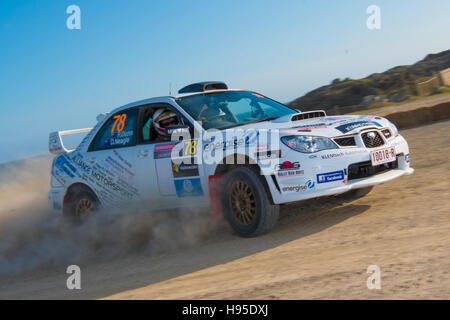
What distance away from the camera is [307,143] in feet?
17.1

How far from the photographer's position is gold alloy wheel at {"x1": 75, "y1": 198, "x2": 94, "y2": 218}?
720 centimetres

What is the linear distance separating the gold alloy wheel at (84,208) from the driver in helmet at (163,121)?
1.62 meters

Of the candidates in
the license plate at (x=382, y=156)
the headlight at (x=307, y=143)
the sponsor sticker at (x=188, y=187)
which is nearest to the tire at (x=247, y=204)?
the sponsor sticker at (x=188, y=187)

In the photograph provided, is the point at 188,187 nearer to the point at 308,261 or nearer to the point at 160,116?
the point at 160,116

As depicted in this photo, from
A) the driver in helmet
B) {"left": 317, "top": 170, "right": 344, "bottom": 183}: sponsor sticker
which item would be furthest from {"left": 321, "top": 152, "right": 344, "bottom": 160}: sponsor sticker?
the driver in helmet

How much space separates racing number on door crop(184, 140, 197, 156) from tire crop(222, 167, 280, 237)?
56 cm

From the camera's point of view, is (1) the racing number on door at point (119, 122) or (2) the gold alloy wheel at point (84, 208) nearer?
(1) the racing number on door at point (119, 122)

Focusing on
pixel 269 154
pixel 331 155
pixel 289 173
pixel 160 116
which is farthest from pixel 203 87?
pixel 331 155

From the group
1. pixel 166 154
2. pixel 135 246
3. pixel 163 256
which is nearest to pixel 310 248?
pixel 163 256

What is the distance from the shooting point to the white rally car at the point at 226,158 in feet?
17.1

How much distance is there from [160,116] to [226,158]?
1385mm

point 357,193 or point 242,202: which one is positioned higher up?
point 242,202

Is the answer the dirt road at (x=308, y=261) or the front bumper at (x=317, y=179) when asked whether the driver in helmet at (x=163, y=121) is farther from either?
the front bumper at (x=317, y=179)

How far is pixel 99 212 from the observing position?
279 inches
